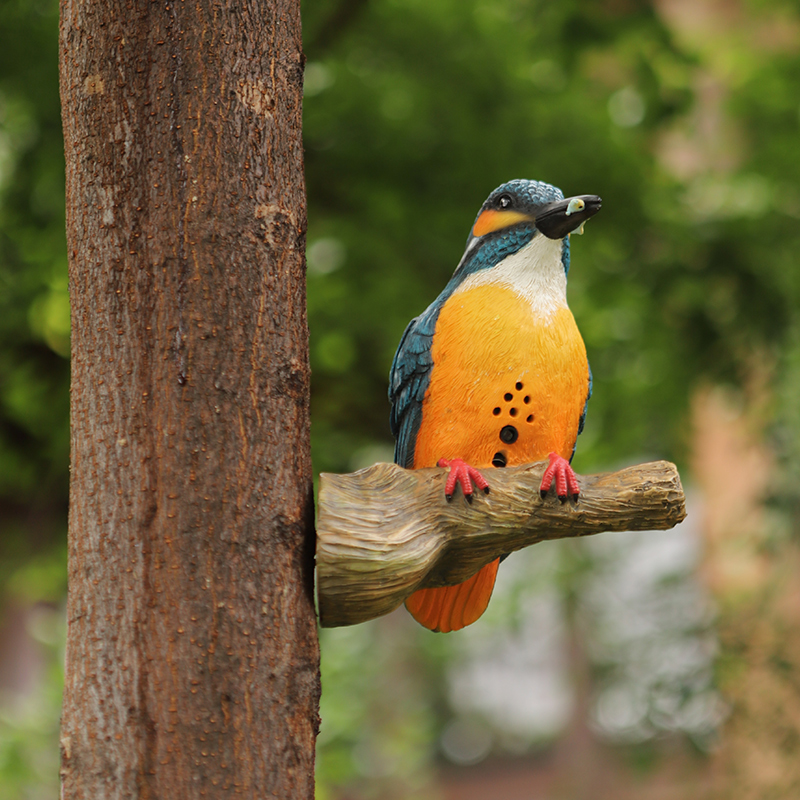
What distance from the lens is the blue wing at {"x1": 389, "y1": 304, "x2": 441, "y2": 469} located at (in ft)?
6.34

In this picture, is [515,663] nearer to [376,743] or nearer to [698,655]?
[376,743]

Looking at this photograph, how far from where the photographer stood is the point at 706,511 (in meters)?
8.74

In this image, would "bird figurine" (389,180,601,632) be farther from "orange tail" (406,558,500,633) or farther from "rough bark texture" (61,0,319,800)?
"rough bark texture" (61,0,319,800)

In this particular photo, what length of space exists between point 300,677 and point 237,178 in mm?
1012

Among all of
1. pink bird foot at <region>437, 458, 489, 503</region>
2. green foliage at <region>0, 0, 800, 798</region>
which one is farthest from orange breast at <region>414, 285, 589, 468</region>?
green foliage at <region>0, 0, 800, 798</region>

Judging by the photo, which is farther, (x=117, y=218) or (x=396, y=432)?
(x=396, y=432)

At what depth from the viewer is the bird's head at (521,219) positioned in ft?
5.94

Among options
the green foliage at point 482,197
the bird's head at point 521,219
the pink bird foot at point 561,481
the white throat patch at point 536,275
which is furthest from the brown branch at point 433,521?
the green foliage at point 482,197

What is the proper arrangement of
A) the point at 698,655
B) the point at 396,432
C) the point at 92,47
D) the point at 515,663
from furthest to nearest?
the point at 515,663, the point at 698,655, the point at 396,432, the point at 92,47

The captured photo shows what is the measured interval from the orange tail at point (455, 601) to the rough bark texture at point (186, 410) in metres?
0.35

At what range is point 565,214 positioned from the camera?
181 centimetres

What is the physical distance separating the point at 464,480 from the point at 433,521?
11 centimetres

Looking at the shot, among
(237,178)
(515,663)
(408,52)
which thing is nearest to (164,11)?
(237,178)

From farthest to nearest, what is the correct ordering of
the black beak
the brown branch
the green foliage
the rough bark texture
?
the green foliage < the black beak < the brown branch < the rough bark texture
